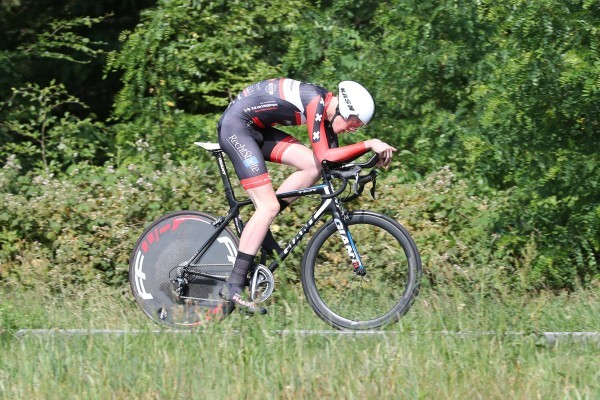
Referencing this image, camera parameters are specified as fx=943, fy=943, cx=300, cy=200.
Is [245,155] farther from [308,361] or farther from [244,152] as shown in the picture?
[308,361]

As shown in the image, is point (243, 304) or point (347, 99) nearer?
point (347, 99)

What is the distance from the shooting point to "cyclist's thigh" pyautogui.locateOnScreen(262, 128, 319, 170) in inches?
259

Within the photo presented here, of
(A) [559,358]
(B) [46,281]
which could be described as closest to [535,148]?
(A) [559,358]

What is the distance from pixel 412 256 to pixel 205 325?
4.82ft

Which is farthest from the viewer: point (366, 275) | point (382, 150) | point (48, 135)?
point (48, 135)

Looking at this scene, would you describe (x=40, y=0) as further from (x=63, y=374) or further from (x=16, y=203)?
(x=63, y=374)

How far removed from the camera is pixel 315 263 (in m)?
6.57

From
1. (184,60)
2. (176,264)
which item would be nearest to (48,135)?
(184,60)

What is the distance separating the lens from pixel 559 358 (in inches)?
212

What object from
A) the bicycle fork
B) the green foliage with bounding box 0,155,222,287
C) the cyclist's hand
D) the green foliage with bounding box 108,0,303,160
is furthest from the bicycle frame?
the green foliage with bounding box 108,0,303,160

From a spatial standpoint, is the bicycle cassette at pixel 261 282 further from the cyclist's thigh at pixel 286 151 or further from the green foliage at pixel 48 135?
the green foliage at pixel 48 135

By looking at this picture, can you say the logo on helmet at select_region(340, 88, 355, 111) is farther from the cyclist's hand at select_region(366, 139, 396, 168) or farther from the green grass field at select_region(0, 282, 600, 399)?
the green grass field at select_region(0, 282, 600, 399)

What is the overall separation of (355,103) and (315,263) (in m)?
1.15

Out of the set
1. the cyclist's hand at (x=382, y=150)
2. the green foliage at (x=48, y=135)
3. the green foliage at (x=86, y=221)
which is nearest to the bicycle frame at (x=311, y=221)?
the cyclist's hand at (x=382, y=150)
